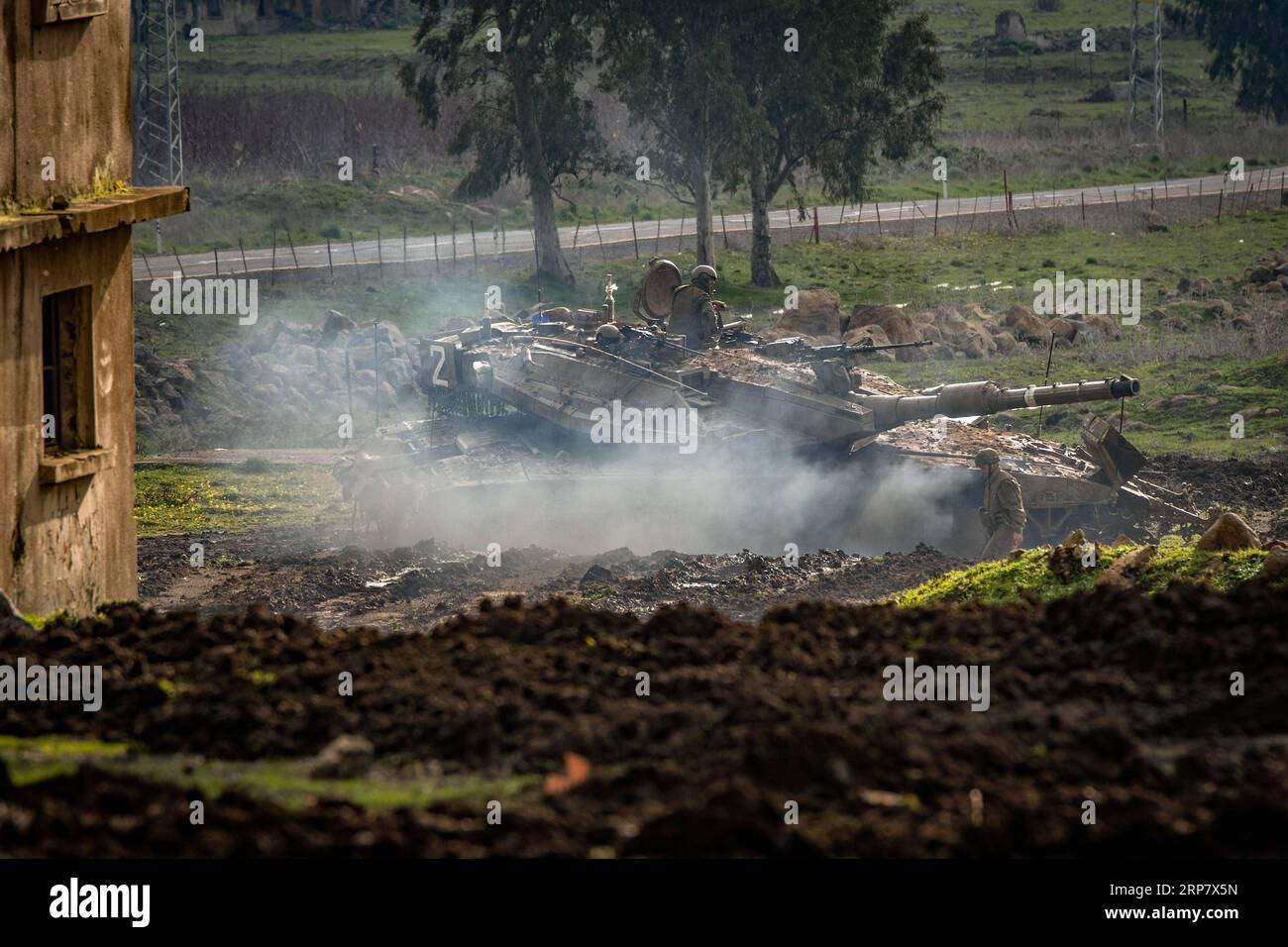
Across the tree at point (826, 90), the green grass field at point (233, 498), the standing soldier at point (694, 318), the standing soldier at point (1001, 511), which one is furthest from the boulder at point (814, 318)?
the standing soldier at point (1001, 511)

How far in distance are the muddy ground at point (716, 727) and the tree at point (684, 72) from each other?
27.4m

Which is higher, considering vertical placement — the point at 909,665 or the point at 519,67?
the point at 519,67

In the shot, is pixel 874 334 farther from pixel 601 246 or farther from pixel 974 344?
pixel 601 246

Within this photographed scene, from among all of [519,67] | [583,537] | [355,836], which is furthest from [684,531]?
[519,67]

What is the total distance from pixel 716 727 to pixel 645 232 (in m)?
39.7

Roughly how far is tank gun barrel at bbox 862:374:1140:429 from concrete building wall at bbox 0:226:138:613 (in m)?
10.2

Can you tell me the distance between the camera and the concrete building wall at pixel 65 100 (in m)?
13.1

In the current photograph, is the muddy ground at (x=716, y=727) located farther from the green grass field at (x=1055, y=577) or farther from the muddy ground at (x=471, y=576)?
the muddy ground at (x=471, y=576)

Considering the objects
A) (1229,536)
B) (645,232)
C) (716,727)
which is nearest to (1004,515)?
(1229,536)

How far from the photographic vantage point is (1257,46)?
6300 cm

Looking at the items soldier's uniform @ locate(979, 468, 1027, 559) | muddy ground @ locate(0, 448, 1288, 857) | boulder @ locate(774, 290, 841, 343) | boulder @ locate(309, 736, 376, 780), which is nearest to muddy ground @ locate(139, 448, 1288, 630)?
soldier's uniform @ locate(979, 468, 1027, 559)

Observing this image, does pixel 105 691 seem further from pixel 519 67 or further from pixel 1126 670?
pixel 519 67

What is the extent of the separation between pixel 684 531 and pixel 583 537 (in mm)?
1374

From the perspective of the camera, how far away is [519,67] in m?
38.7
